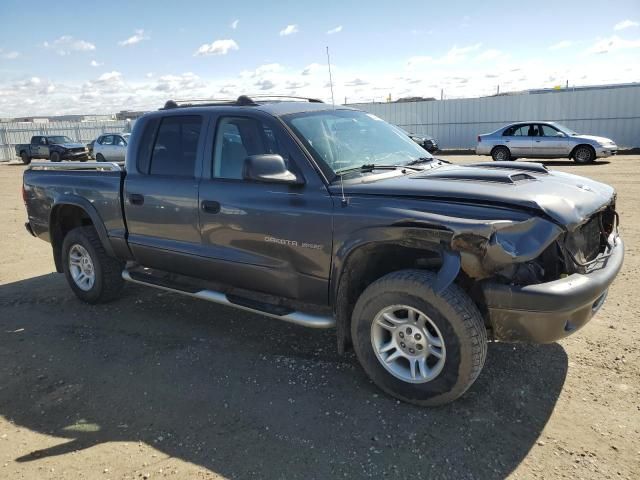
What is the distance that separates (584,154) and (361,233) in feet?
54.8

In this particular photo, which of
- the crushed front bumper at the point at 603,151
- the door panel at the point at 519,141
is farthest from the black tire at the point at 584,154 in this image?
the door panel at the point at 519,141

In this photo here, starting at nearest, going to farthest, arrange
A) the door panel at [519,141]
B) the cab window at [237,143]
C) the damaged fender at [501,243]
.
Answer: the damaged fender at [501,243] → the cab window at [237,143] → the door panel at [519,141]

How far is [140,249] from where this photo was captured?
482cm

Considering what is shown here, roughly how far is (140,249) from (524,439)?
3.55 meters

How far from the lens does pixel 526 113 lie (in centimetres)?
2555

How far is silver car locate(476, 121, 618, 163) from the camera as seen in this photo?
56.8 feet

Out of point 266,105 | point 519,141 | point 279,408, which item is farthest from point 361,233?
point 519,141

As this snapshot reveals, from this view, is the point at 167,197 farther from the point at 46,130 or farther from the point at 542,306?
the point at 46,130

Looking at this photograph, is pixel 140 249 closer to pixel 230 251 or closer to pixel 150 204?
pixel 150 204

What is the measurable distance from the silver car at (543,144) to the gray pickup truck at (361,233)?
14840 millimetres

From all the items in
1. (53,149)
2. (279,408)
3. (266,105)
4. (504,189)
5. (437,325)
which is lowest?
(279,408)

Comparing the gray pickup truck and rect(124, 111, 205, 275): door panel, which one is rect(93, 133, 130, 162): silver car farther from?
rect(124, 111, 205, 275): door panel

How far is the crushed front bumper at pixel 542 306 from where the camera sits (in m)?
2.88

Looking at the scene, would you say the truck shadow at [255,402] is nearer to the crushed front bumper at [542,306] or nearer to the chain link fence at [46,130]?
the crushed front bumper at [542,306]
